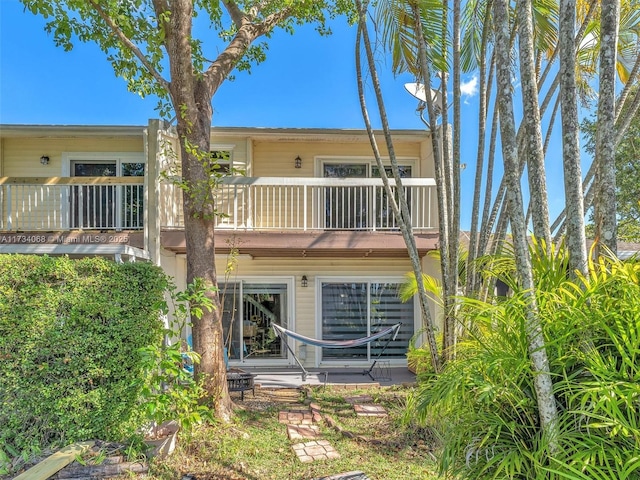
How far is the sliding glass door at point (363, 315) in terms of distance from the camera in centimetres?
845

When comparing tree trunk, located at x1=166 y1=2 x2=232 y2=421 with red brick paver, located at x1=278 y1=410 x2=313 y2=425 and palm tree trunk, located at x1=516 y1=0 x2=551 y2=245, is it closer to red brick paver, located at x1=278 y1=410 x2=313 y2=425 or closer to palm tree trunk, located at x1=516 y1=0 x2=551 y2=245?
red brick paver, located at x1=278 y1=410 x2=313 y2=425

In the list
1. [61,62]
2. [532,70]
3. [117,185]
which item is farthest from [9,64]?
[532,70]

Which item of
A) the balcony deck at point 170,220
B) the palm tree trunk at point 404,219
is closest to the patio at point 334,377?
the balcony deck at point 170,220

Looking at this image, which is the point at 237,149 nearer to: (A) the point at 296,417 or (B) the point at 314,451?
(A) the point at 296,417

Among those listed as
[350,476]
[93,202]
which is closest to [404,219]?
[350,476]

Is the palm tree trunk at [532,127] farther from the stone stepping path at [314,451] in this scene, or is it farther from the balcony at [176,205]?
the balcony at [176,205]

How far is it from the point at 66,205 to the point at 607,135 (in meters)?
8.64

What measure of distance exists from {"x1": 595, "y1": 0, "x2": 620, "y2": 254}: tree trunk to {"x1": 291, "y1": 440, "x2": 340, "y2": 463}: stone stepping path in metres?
3.17

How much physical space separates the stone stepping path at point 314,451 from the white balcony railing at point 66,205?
5.66 m

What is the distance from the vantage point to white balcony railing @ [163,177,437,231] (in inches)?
286

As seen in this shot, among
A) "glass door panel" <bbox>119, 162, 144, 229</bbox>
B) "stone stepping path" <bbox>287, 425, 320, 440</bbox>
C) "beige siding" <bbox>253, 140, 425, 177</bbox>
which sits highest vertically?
"beige siding" <bbox>253, 140, 425, 177</bbox>

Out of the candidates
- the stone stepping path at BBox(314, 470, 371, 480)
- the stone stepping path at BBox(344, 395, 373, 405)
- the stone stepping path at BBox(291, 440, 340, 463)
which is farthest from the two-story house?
the stone stepping path at BBox(314, 470, 371, 480)

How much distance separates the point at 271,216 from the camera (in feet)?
27.4

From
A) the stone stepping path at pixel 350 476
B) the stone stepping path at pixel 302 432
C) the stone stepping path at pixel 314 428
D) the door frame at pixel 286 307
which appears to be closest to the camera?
the stone stepping path at pixel 350 476
